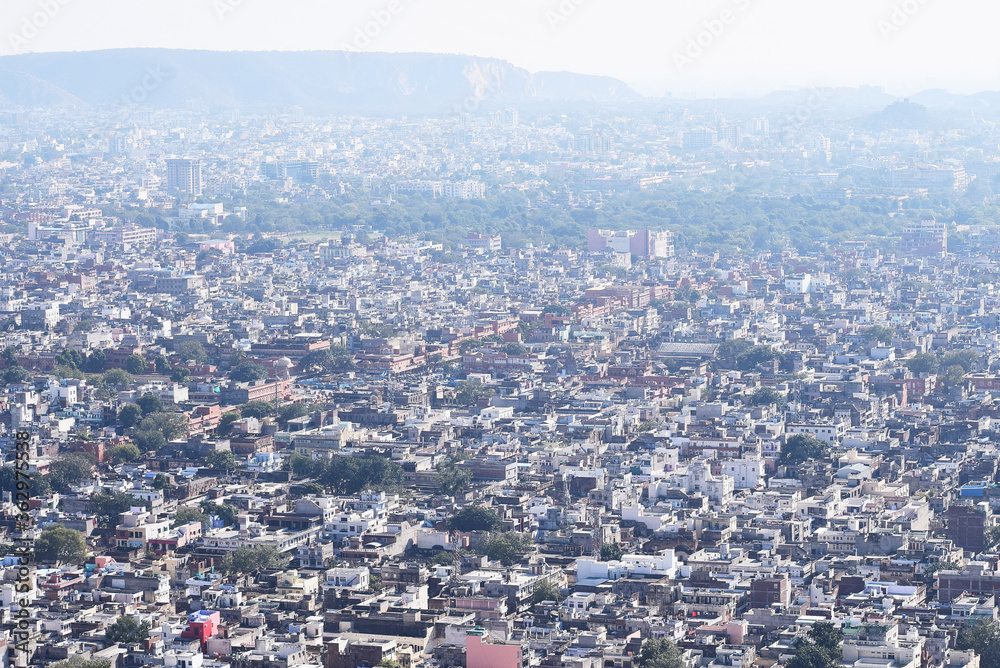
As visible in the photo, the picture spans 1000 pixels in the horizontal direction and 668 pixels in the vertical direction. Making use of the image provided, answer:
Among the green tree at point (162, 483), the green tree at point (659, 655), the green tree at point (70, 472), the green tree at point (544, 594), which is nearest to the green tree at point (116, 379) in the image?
the green tree at point (70, 472)

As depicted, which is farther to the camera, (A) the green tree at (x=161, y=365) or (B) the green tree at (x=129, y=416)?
(A) the green tree at (x=161, y=365)

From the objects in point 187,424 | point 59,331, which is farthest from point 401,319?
point 187,424

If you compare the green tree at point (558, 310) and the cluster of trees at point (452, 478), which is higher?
the cluster of trees at point (452, 478)

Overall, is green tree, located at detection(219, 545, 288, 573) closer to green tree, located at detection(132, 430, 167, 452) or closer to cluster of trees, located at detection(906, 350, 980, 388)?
green tree, located at detection(132, 430, 167, 452)

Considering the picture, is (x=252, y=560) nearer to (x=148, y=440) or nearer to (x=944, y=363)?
(x=148, y=440)

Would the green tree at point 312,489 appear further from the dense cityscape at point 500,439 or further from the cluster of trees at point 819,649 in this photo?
the cluster of trees at point 819,649

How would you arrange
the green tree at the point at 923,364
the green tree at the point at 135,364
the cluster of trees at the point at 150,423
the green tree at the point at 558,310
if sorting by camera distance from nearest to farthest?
the cluster of trees at the point at 150,423 → the green tree at the point at 923,364 → the green tree at the point at 135,364 → the green tree at the point at 558,310
